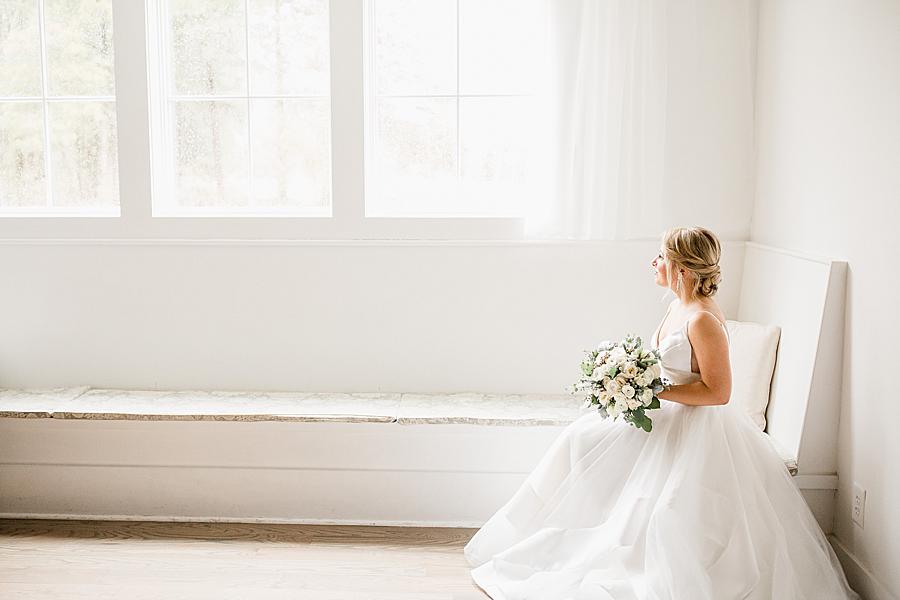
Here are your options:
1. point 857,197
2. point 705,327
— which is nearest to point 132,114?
point 705,327

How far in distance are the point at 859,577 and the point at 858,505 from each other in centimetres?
23

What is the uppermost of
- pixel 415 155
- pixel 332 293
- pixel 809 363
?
pixel 415 155

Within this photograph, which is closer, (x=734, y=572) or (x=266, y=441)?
(x=734, y=572)

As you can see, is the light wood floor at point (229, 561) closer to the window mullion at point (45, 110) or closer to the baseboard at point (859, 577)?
the baseboard at point (859, 577)

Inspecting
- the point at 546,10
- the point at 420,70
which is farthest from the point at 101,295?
the point at 546,10

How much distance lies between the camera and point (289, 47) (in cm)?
384

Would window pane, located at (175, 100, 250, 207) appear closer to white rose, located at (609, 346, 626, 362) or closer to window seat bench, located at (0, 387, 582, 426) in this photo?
window seat bench, located at (0, 387, 582, 426)

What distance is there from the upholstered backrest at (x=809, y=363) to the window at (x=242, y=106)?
2.01m

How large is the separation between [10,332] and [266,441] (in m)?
1.41

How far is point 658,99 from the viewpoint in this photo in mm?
3605

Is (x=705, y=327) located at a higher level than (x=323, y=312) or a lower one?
higher

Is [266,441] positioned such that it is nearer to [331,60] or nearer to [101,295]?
[101,295]

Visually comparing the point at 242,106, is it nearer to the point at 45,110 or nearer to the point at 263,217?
the point at 263,217

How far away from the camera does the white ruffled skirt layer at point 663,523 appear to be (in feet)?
8.38
